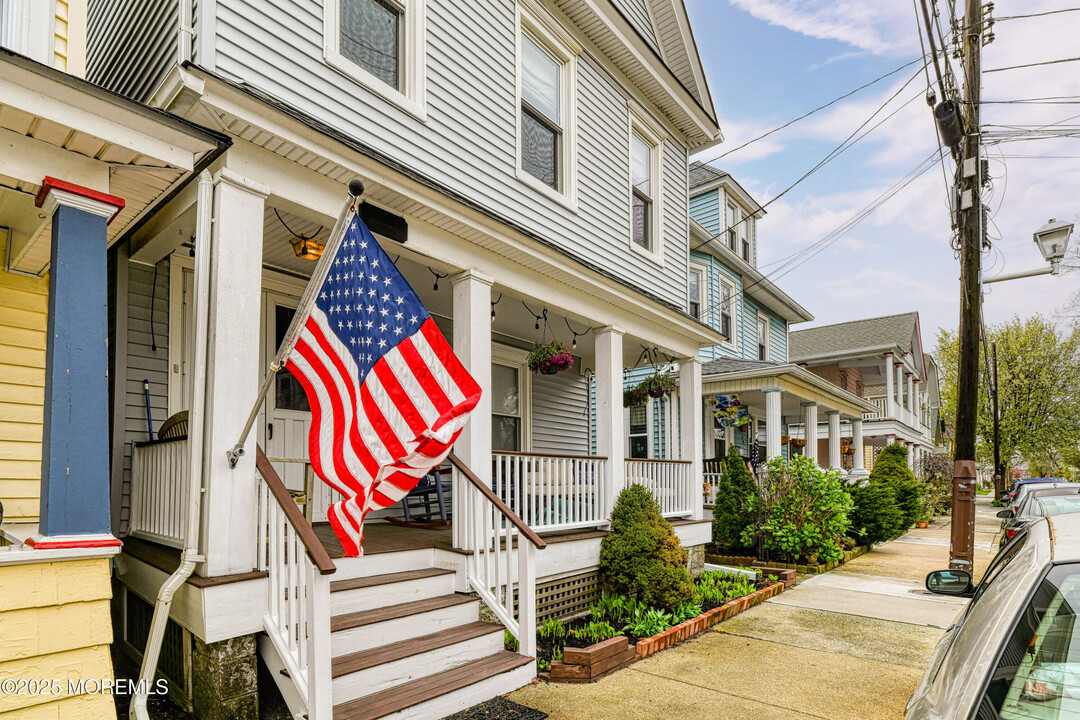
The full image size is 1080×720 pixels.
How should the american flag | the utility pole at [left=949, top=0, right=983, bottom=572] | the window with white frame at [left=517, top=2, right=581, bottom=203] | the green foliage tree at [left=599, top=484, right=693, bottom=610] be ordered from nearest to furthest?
the american flag
the green foliage tree at [left=599, top=484, right=693, bottom=610]
the window with white frame at [left=517, top=2, right=581, bottom=203]
the utility pole at [left=949, top=0, right=983, bottom=572]

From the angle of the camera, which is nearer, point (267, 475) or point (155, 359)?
point (267, 475)

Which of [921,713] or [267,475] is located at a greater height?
[267,475]

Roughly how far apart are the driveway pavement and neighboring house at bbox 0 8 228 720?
9.21 feet

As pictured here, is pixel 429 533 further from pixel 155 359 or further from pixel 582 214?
pixel 582 214

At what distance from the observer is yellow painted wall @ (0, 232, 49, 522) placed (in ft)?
14.3

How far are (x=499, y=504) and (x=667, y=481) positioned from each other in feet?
12.9

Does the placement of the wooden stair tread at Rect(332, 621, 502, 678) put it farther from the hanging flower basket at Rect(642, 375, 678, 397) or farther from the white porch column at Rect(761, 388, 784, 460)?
the white porch column at Rect(761, 388, 784, 460)

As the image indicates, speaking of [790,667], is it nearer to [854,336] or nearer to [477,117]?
[477,117]

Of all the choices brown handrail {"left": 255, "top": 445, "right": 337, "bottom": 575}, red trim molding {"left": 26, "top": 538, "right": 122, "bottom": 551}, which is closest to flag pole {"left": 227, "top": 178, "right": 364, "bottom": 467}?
brown handrail {"left": 255, "top": 445, "right": 337, "bottom": 575}

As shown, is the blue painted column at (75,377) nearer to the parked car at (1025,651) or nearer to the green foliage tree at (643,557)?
the parked car at (1025,651)

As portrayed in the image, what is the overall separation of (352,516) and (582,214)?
5.31m

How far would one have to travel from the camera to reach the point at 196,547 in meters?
3.97

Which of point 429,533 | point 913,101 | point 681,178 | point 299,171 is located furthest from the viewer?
point 913,101

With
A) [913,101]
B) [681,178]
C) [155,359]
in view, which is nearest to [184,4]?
[155,359]
